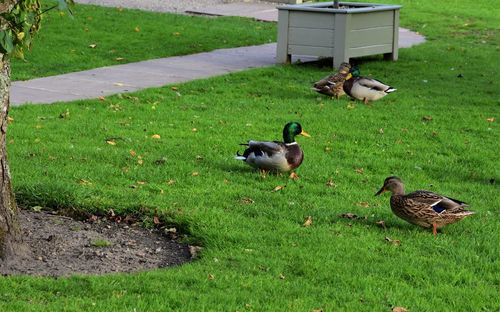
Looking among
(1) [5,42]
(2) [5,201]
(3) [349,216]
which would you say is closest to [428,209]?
(3) [349,216]

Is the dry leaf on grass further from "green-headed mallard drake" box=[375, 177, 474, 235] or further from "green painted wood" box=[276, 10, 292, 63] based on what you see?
"green painted wood" box=[276, 10, 292, 63]

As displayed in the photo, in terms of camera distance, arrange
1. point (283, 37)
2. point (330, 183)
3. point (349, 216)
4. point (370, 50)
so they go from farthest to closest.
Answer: point (370, 50)
point (283, 37)
point (330, 183)
point (349, 216)

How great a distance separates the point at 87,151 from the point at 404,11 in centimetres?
1699

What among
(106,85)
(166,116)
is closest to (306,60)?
(106,85)

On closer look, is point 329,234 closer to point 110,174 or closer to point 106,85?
point 110,174

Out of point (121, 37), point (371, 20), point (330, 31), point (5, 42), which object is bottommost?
point (121, 37)

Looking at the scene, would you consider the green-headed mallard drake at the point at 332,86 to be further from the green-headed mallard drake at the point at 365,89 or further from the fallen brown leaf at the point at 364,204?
the fallen brown leaf at the point at 364,204

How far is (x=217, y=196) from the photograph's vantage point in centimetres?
820

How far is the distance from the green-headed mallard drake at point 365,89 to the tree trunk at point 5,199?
272 inches

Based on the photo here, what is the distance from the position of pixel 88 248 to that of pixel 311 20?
365 inches

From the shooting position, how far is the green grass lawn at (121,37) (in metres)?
15.3

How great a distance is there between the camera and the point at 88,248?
23.2 feet

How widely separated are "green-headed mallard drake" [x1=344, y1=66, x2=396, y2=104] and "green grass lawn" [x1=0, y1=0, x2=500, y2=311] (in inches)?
6.0

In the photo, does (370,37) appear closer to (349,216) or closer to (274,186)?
(274,186)
